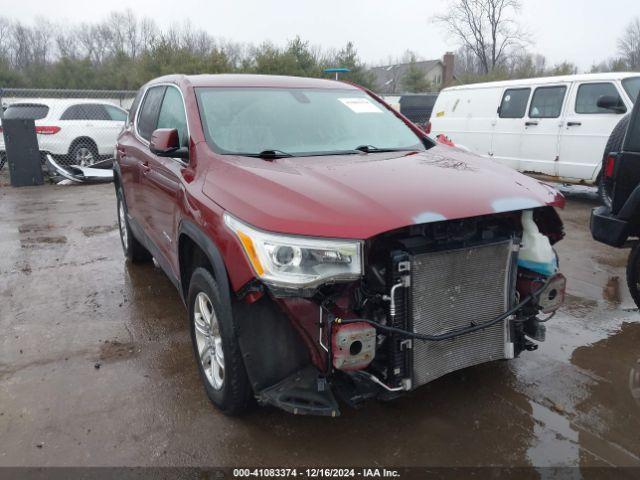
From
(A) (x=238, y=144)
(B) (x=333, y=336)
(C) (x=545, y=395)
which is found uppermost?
(A) (x=238, y=144)

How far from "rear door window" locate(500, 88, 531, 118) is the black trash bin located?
955 cm

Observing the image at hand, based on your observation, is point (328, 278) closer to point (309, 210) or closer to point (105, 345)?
point (309, 210)

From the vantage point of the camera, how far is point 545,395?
316 cm

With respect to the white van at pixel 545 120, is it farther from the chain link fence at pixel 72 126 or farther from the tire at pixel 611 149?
the chain link fence at pixel 72 126

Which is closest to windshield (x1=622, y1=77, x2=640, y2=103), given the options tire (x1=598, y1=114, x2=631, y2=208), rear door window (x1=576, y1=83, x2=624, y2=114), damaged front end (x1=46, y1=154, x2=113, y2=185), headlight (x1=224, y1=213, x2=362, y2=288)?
rear door window (x1=576, y1=83, x2=624, y2=114)

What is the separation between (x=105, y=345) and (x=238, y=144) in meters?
1.79

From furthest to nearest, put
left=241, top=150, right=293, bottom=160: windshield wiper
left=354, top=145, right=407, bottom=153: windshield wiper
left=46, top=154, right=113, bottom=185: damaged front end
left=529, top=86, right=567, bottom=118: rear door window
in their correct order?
1. left=46, top=154, right=113, bottom=185: damaged front end
2. left=529, top=86, right=567, bottom=118: rear door window
3. left=354, top=145, right=407, bottom=153: windshield wiper
4. left=241, top=150, right=293, bottom=160: windshield wiper

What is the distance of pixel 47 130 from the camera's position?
461 inches

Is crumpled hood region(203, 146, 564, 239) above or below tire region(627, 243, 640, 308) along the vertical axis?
above

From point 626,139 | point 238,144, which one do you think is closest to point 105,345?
point 238,144

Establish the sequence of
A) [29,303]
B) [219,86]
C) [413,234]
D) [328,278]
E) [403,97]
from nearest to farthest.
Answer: [328,278] < [413,234] < [219,86] < [29,303] < [403,97]

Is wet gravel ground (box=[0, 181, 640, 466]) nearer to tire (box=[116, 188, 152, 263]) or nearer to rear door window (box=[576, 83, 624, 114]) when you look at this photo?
tire (box=[116, 188, 152, 263])

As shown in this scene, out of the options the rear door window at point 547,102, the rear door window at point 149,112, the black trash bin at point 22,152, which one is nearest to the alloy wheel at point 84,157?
the black trash bin at point 22,152

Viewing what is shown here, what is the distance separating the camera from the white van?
832 cm
